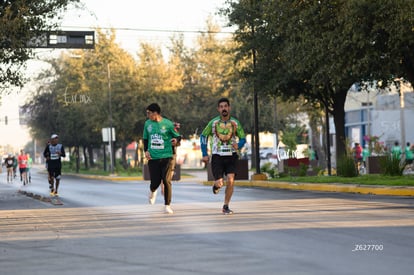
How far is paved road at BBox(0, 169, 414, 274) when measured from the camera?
8609 mm

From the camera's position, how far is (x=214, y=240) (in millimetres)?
10883

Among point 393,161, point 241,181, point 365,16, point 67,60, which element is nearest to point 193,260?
point 365,16

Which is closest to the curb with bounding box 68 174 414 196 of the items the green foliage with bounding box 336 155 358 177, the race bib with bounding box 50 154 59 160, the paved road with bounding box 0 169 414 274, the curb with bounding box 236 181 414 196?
the curb with bounding box 236 181 414 196

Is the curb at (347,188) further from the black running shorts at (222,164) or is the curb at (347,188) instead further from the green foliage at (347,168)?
the black running shorts at (222,164)

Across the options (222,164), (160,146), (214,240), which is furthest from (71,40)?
(214,240)

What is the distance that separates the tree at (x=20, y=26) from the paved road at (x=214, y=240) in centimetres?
825

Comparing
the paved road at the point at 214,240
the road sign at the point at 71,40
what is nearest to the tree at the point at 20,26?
the road sign at the point at 71,40

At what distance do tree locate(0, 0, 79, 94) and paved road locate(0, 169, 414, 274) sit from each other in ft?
27.1

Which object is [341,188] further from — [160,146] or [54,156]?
[160,146]

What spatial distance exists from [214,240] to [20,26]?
14891 millimetres

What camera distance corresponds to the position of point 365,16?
2397 centimetres

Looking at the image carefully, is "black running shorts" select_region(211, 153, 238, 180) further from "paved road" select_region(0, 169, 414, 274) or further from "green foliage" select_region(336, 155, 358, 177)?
"green foliage" select_region(336, 155, 358, 177)

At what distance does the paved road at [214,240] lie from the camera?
861 centimetres

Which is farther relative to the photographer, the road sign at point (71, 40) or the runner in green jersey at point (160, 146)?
the road sign at point (71, 40)
